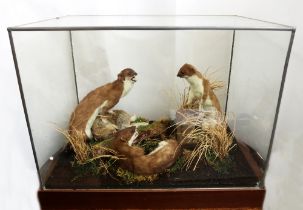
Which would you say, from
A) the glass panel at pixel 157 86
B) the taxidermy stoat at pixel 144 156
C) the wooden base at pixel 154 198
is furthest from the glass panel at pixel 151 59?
the wooden base at pixel 154 198

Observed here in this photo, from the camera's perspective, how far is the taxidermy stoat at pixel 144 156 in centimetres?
106

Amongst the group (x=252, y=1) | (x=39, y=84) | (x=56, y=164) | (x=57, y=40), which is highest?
(x=252, y=1)

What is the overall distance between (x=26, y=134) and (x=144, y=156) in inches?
18.1

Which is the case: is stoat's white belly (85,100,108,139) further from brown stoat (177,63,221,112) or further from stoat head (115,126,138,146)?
brown stoat (177,63,221,112)

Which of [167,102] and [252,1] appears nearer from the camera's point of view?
[252,1]

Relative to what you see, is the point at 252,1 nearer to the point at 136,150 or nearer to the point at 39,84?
the point at 136,150

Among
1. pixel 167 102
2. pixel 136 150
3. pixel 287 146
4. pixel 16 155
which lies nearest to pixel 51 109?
pixel 16 155

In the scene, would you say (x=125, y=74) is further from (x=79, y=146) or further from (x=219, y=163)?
(x=219, y=163)

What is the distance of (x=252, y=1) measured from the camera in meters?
1.22

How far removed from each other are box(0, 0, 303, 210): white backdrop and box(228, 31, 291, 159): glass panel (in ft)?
0.19

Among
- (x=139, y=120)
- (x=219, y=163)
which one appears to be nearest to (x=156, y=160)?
(x=219, y=163)

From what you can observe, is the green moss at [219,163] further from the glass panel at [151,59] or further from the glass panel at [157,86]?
the glass panel at [151,59]

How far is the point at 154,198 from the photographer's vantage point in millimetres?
1087

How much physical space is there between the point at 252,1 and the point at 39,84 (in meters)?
0.97
